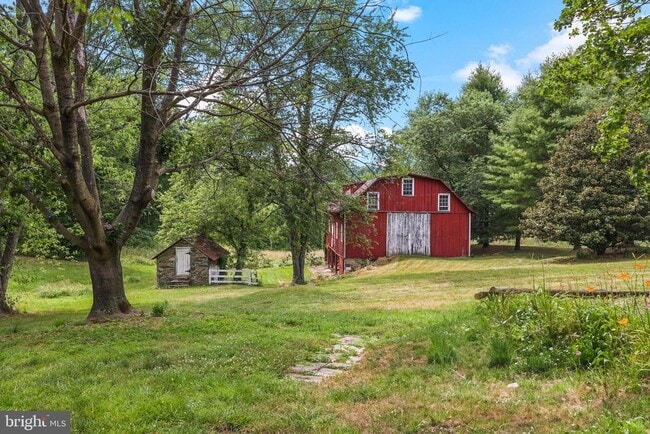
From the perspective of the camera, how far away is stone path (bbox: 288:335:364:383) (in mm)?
4613

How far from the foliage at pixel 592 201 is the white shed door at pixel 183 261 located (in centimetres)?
1824

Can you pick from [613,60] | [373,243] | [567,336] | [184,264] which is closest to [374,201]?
[373,243]

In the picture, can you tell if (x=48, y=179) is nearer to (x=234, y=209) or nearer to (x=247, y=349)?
(x=247, y=349)

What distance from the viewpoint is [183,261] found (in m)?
26.7

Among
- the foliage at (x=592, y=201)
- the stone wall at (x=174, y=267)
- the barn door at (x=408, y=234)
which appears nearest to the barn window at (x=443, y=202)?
the barn door at (x=408, y=234)

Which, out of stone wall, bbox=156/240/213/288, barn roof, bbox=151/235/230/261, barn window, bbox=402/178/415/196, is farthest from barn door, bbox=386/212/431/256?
stone wall, bbox=156/240/213/288

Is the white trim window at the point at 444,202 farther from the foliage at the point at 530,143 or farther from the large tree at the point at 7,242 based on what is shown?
the large tree at the point at 7,242

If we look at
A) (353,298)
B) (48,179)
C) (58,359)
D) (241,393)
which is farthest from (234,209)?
(241,393)

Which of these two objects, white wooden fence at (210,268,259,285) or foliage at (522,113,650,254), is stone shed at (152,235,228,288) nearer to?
white wooden fence at (210,268,259,285)

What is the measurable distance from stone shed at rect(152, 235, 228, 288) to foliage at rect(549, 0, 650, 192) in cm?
2119

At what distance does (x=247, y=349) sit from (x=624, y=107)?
7916mm

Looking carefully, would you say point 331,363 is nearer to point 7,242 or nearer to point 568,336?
point 568,336

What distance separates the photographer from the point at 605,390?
339 cm

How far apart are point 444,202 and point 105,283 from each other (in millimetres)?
24392
